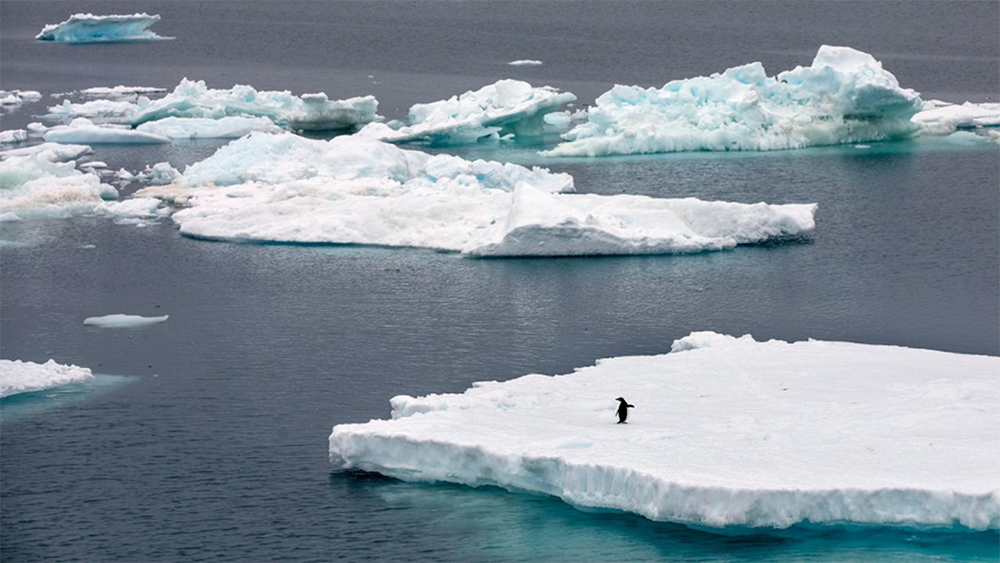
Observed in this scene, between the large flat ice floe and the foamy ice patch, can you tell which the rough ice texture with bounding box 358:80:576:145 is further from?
the large flat ice floe

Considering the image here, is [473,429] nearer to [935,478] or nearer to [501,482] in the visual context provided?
[501,482]

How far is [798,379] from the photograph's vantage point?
1537 cm

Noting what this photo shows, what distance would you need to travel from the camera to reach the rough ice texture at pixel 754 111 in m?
31.4

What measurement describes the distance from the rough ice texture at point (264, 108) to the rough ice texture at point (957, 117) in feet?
45.9

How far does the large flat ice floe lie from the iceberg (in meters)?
20.8

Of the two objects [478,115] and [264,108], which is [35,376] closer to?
[478,115]

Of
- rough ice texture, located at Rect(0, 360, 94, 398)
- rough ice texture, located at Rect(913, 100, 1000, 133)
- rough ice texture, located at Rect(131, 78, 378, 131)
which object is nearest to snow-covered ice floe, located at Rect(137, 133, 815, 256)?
rough ice texture, located at Rect(131, 78, 378, 131)

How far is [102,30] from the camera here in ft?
188

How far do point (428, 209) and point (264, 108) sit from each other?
43.7 feet

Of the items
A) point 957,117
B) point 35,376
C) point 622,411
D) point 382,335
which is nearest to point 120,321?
point 35,376

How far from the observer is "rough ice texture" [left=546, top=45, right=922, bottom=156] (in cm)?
3142

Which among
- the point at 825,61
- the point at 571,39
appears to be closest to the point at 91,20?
the point at 571,39

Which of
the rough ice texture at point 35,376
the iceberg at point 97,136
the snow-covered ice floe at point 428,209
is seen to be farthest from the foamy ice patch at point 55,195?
the rough ice texture at point 35,376

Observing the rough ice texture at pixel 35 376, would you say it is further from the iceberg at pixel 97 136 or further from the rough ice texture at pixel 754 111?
the iceberg at pixel 97 136
